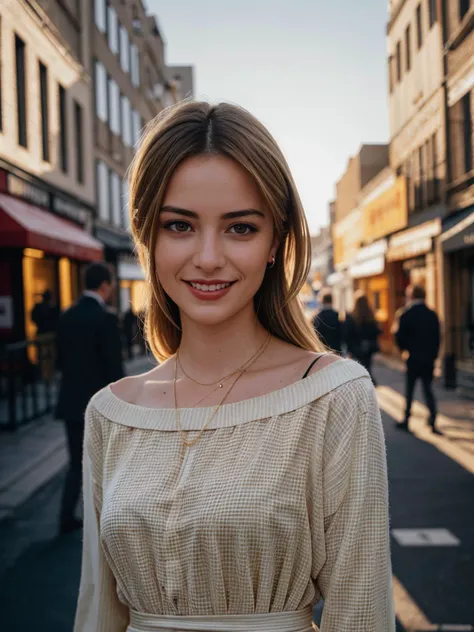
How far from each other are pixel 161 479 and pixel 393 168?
23.9m

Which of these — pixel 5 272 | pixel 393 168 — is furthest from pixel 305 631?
pixel 393 168

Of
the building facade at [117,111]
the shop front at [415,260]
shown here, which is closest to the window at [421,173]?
the shop front at [415,260]

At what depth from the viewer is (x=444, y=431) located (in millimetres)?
8812

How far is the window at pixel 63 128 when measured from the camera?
61.0 ft

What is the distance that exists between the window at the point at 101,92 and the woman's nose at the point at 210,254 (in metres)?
23.2

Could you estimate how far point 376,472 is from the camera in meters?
1.49

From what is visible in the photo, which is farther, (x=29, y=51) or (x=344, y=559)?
(x=29, y=51)

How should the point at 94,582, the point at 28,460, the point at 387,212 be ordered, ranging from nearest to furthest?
1. the point at 94,582
2. the point at 28,460
3. the point at 387,212

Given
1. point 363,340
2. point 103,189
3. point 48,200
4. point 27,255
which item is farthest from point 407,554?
point 103,189

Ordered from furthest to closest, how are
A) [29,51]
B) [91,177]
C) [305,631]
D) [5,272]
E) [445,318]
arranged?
[91,177] < [445,318] < [29,51] < [5,272] < [305,631]

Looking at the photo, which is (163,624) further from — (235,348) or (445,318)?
(445,318)

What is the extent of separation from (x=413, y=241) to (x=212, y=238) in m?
18.9

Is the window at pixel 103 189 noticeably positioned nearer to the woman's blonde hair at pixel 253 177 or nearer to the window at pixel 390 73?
the window at pixel 390 73

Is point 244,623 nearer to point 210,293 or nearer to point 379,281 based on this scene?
point 210,293
